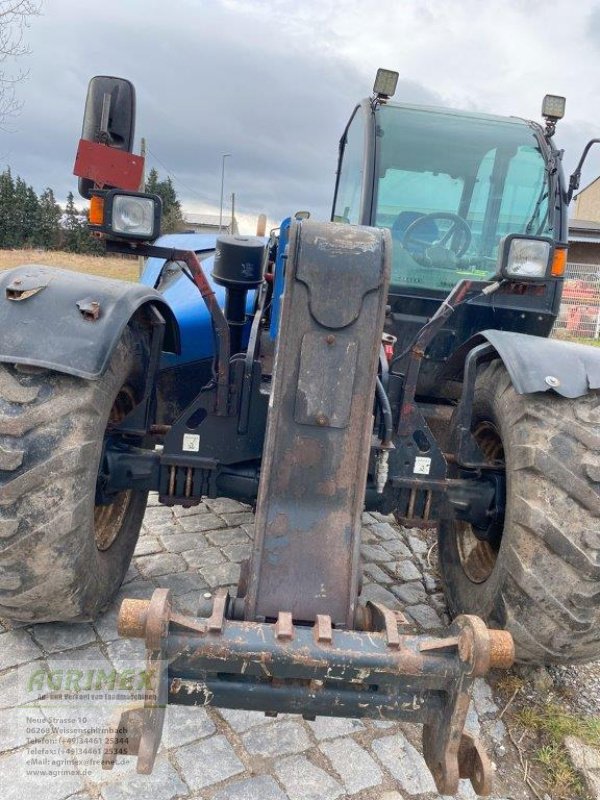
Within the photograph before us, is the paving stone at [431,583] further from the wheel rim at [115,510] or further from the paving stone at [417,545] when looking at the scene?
the wheel rim at [115,510]

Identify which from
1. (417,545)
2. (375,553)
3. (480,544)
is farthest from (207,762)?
(417,545)

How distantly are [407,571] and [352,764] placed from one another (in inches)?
62.1

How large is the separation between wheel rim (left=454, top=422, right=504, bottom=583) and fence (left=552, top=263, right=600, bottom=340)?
1691 centimetres

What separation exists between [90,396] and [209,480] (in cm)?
64

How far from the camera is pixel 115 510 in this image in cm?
298

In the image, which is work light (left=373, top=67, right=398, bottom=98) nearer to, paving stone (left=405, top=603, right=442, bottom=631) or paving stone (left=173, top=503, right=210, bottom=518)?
paving stone (left=173, top=503, right=210, bottom=518)

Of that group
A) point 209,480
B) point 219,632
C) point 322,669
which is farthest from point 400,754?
point 209,480

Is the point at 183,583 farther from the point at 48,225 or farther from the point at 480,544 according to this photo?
the point at 48,225

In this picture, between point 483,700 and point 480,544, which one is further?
point 480,544

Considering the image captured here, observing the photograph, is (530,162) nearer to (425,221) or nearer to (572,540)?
(425,221)

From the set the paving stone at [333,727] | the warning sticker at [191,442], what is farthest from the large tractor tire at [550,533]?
the warning sticker at [191,442]

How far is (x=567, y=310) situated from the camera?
62.6 ft

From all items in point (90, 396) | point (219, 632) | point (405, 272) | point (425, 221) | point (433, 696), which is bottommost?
point (433, 696)

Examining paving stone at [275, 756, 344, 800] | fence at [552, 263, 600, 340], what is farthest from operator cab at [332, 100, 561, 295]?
fence at [552, 263, 600, 340]
